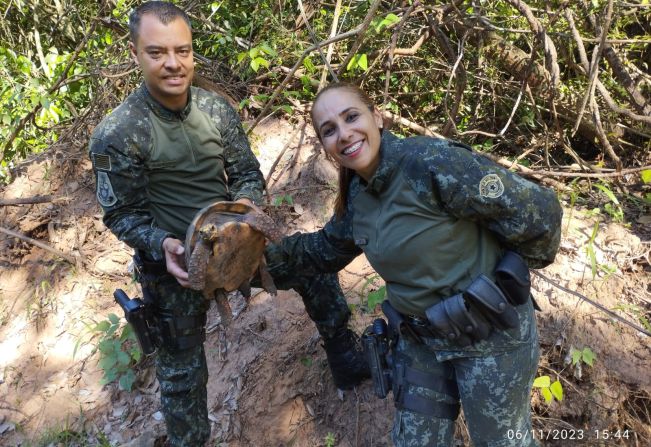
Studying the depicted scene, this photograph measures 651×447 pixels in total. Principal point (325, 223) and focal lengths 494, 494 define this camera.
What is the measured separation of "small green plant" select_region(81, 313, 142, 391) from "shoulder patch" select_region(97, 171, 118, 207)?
56.4 inches

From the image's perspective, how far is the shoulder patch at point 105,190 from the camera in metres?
2.46

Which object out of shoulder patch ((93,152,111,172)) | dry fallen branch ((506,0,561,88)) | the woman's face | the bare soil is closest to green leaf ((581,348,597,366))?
the bare soil

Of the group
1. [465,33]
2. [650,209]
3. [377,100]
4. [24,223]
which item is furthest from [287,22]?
[650,209]

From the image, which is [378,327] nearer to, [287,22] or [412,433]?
[412,433]

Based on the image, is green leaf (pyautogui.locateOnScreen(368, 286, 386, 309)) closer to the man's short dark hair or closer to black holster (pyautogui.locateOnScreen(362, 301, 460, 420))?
black holster (pyautogui.locateOnScreen(362, 301, 460, 420))

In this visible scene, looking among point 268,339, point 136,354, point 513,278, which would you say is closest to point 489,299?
point 513,278

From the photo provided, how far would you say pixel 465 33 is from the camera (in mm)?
4141

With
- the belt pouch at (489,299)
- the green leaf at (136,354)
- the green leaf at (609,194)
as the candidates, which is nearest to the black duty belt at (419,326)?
the belt pouch at (489,299)

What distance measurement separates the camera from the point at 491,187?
186 centimetres

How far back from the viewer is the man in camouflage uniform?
2.39m

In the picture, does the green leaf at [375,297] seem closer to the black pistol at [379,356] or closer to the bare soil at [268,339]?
the bare soil at [268,339]

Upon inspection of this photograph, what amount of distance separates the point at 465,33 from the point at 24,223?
4.78 m

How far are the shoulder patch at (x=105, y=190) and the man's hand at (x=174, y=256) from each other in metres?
0.41

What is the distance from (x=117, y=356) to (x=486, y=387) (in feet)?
9.42
